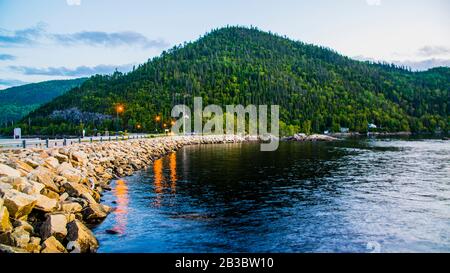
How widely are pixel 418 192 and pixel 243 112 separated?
6705 inches

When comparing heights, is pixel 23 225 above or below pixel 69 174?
below

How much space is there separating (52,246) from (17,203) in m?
2.99

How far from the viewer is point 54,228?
1528cm

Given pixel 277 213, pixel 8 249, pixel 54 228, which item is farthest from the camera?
pixel 277 213

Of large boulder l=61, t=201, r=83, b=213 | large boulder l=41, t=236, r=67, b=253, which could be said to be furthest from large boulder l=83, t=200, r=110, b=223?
large boulder l=41, t=236, r=67, b=253

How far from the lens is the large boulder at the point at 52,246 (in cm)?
1380

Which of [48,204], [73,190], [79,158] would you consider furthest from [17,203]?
[79,158]

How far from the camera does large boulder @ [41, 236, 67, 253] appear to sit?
13797 mm

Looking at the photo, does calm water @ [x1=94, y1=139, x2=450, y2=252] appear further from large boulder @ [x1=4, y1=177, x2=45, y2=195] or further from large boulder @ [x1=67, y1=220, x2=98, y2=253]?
large boulder @ [x1=4, y1=177, x2=45, y2=195]

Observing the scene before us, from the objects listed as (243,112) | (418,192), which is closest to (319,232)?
(418,192)

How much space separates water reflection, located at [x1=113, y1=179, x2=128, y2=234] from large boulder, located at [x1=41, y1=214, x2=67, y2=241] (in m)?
3.47

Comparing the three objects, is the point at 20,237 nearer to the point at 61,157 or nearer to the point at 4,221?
the point at 4,221

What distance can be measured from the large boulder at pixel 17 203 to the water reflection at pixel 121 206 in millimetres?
4226
